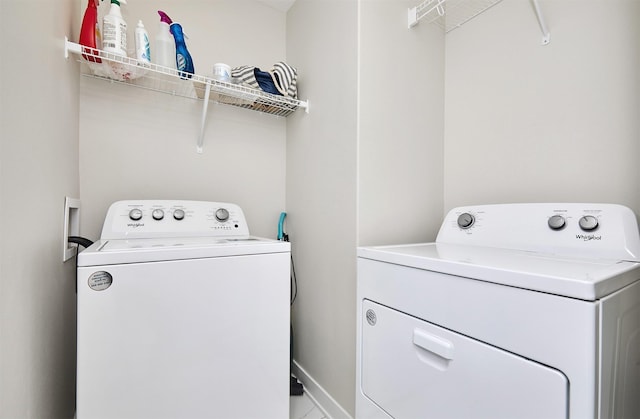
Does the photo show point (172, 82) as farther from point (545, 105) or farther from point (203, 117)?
point (545, 105)

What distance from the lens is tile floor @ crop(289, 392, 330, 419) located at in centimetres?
140

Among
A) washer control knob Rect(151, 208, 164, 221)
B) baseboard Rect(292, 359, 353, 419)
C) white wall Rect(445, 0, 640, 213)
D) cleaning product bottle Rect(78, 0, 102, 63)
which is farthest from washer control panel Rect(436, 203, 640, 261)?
cleaning product bottle Rect(78, 0, 102, 63)

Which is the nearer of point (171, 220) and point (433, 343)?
point (433, 343)

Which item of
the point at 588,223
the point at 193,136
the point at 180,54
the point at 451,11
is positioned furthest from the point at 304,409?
the point at 451,11

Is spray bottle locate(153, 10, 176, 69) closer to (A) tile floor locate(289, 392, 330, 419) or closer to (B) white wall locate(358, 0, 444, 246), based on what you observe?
(B) white wall locate(358, 0, 444, 246)

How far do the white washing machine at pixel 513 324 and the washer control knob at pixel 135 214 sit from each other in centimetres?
101

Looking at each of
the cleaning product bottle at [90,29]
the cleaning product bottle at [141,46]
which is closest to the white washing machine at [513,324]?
the cleaning product bottle at [141,46]

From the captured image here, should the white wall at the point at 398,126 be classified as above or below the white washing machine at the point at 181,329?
above

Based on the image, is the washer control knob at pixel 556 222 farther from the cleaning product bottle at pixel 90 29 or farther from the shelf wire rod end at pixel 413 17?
the cleaning product bottle at pixel 90 29

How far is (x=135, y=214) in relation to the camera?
1.29 meters

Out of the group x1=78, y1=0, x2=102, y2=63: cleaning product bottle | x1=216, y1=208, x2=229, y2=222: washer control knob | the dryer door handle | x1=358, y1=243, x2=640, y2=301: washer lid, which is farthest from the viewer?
x1=216, y1=208, x2=229, y2=222: washer control knob

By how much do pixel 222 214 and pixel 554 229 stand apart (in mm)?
1399

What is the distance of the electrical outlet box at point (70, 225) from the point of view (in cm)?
109

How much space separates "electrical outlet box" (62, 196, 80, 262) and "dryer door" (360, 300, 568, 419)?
116 centimetres
